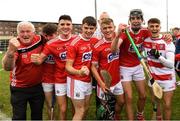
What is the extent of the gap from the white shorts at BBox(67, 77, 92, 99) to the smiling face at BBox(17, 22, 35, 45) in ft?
3.41

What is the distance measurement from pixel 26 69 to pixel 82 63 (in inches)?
37.6

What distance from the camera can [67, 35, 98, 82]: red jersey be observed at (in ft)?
20.0

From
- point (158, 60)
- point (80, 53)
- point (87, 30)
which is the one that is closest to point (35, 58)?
point (80, 53)

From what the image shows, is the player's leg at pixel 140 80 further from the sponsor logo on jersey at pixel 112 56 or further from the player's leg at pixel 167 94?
the sponsor logo on jersey at pixel 112 56

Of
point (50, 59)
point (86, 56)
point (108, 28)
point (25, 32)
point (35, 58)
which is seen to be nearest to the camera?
point (25, 32)

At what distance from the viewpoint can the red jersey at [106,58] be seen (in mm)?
6383

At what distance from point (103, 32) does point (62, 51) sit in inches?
32.3

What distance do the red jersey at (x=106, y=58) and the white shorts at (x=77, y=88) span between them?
448 millimetres

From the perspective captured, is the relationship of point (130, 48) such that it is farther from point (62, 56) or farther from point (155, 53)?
point (62, 56)

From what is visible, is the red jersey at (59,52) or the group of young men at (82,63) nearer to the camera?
the group of young men at (82,63)

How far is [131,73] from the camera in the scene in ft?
23.0

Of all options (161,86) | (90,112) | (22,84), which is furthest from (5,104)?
(161,86)

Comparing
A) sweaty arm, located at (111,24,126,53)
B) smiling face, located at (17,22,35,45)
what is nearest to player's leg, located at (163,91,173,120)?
sweaty arm, located at (111,24,126,53)

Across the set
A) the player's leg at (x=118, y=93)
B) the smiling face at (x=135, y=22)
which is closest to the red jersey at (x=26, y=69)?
the player's leg at (x=118, y=93)
